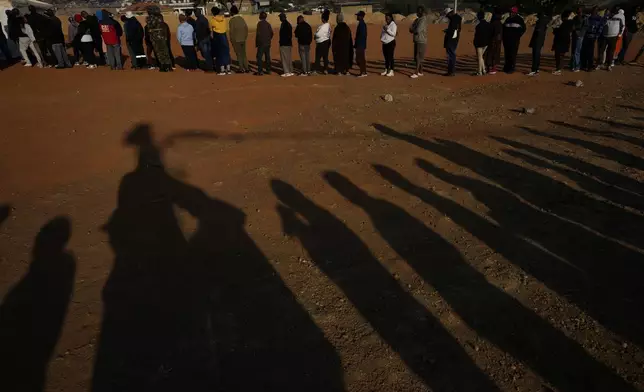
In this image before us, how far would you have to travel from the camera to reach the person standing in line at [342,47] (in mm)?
12281

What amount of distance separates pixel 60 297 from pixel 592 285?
180 inches

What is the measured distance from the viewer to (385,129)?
8.15m

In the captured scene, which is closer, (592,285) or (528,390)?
(528,390)

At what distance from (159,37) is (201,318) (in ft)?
36.4

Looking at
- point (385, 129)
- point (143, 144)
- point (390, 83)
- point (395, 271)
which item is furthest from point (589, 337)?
point (390, 83)

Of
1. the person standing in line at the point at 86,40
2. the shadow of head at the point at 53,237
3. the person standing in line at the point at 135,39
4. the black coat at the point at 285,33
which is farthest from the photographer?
the person standing in line at the point at 86,40

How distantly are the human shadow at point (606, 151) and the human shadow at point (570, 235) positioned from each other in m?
1.38

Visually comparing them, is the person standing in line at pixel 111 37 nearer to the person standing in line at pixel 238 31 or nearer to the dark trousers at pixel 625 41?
the person standing in line at pixel 238 31

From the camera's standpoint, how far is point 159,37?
496 inches

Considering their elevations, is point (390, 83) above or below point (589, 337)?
above

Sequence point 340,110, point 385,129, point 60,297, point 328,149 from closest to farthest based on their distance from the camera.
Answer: point 60,297 → point 328,149 → point 385,129 → point 340,110

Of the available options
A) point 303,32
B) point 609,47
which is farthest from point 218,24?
point 609,47

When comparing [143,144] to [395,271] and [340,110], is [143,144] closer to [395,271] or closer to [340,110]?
[340,110]

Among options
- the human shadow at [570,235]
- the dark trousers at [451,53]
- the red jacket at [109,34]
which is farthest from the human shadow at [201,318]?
the red jacket at [109,34]
